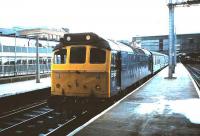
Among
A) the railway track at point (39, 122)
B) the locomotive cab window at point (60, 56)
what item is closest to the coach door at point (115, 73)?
the railway track at point (39, 122)

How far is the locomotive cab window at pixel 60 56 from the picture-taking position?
1209 centimetres

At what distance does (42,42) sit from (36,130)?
22045 mm

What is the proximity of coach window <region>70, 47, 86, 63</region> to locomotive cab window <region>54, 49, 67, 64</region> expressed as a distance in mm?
324

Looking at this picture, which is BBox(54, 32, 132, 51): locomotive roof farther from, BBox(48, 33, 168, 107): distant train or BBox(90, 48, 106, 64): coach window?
BBox(90, 48, 106, 64): coach window

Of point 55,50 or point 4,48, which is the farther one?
point 4,48

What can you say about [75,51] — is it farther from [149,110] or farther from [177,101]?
[177,101]

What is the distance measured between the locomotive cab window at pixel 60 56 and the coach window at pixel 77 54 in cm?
32

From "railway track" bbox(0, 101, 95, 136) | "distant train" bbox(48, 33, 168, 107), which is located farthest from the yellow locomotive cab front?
"railway track" bbox(0, 101, 95, 136)

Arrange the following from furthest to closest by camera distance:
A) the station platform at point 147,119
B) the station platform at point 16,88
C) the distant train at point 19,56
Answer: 1. the distant train at point 19,56
2. the station platform at point 16,88
3. the station platform at point 147,119

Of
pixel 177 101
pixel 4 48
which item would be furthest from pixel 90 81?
pixel 4 48

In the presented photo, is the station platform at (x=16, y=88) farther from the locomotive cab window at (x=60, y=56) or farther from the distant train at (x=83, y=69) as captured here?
the distant train at (x=83, y=69)

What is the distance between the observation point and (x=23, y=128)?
1039 cm

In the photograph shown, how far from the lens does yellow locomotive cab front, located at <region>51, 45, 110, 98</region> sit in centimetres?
1141

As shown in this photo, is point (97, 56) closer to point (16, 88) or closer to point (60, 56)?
point (60, 56)
